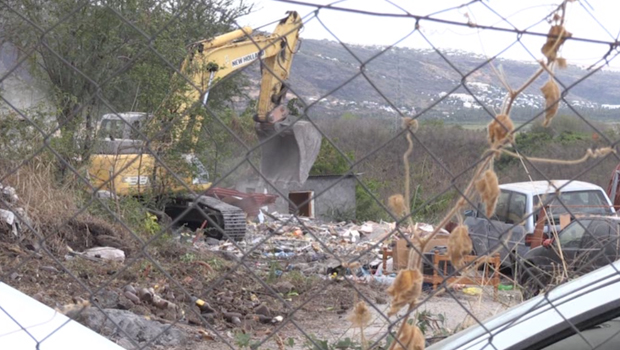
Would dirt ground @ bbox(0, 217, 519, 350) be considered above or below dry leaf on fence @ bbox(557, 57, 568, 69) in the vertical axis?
below

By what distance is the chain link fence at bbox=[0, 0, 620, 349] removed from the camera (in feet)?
→ 5.56

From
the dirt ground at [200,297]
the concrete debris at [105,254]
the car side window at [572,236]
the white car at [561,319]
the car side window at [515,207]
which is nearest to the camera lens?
the white car at [561,319]

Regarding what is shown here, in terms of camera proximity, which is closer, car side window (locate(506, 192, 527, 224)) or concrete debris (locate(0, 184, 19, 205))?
concrete debris (locate(0, 184, 19, 205))

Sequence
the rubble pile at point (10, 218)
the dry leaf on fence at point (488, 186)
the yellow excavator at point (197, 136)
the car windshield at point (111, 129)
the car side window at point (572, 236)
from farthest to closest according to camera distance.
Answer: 1. the car windshield at point (111, 129)
2. the yellow excavator at point (197, 136)
3. the rubble pile at point (10, 218)
4. the car side window at point (572, 236)
5. the dry leaf on fence at point (488, 186)

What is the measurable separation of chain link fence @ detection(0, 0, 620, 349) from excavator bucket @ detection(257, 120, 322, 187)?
7 cm

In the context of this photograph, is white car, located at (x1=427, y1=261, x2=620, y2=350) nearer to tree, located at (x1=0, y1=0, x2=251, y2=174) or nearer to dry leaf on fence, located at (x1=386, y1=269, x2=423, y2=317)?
dry leaf on fence, located at (x1=386, y1=269, x2=423, y2=317)

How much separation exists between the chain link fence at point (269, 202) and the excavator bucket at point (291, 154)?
0.07 meters

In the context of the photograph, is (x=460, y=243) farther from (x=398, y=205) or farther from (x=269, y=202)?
(x=269, y=202)

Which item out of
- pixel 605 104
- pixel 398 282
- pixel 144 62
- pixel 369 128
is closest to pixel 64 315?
pixel 398 282

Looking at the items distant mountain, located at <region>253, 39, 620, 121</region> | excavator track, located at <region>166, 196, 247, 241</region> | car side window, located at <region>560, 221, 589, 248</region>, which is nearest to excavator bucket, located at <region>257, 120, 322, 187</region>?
excavator track, located at <region>166, 196, 247, 241</region>

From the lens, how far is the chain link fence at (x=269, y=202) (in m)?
1.69

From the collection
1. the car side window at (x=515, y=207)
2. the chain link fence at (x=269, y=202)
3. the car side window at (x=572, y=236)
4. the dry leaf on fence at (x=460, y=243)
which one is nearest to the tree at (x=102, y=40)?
the chain link fence at (x=269, y=202)

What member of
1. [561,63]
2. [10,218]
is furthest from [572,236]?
[561,63]

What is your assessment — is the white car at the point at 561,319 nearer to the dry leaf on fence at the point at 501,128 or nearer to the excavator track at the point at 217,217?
the dry leaf on fence at the point at 501,128
